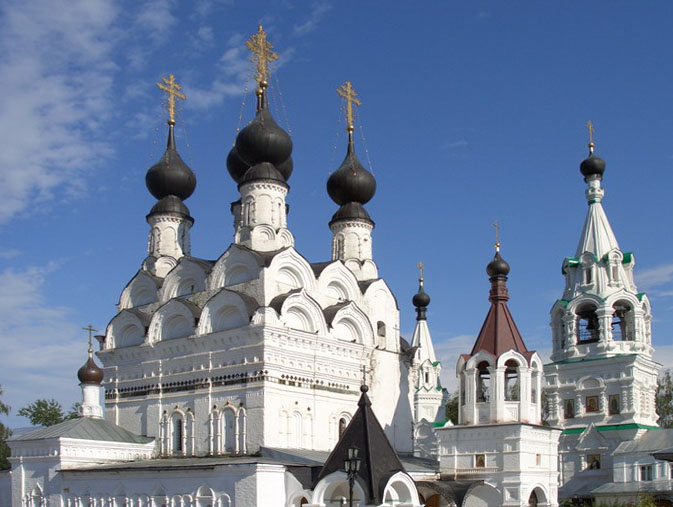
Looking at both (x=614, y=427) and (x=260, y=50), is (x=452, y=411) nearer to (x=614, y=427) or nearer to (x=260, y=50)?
(x=614, y=427)

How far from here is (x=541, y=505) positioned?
733 inches

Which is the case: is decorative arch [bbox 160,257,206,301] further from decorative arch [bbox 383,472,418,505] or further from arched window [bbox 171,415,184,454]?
decorative arch [bbox 383,472,418,505]

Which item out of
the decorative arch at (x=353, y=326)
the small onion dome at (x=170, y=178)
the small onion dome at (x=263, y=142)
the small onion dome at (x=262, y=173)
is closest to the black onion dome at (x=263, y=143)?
the small onion dome at (x=263, y=142)

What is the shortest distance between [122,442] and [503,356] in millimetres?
7913

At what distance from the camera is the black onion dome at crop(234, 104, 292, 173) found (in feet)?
67.6

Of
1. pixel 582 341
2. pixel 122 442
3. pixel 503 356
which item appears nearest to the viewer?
pixel 503 356

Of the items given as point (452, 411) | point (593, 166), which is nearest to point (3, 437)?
point (452, 411)

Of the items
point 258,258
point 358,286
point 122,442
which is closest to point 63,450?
point 122,442

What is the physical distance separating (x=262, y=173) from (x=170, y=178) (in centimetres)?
352

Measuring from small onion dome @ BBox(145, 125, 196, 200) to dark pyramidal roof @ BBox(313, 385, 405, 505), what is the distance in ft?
30.1

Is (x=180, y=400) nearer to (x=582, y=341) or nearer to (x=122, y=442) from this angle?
(x=122, y=442)

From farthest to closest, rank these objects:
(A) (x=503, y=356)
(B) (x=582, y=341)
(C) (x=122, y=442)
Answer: (B) (x=582, y=341) < (C) (x=122, y=442) < (A) (x=503, y=356)

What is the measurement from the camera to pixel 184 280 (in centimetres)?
2116

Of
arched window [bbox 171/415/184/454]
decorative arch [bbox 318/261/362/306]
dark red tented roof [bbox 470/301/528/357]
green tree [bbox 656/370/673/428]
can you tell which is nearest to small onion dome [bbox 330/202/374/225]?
decorative arch [bbox 318/261/362/306]
